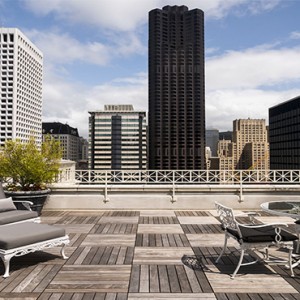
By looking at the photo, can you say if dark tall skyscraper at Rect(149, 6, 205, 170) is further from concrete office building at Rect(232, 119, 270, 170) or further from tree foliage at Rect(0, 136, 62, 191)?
tree foliage at Rect(0, 136, 62, 191)

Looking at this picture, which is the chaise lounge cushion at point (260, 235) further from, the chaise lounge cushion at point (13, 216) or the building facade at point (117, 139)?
the building facade at point (117, 139)

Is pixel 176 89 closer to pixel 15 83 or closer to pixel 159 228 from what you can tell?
pixel 15 83

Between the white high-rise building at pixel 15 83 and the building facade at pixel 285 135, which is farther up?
the white high-rise building at pixel 15 83

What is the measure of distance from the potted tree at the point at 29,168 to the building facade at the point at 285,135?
3689 inches

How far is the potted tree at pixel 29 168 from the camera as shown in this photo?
8031 millimetres

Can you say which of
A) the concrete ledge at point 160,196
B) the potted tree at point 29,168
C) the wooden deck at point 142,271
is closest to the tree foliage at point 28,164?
the potted tree at point 29,168

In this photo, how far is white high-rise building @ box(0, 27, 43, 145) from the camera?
13575 centimetres

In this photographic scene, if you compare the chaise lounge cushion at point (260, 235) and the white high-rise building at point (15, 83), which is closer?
the chaise lounge cushion at point (260, 235)

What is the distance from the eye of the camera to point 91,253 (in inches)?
199

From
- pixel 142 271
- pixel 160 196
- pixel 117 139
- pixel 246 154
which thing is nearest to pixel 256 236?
pixel 142 271

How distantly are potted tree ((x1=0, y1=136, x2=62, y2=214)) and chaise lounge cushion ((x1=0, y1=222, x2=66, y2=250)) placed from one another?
3359 millimetres

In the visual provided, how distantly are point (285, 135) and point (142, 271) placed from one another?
103028mm

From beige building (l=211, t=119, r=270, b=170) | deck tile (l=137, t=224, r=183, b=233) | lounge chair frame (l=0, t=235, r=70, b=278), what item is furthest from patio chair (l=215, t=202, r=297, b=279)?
beige building (l=211, t=119, r=270, b=170)

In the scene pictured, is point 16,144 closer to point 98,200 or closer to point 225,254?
A: point 98,200
